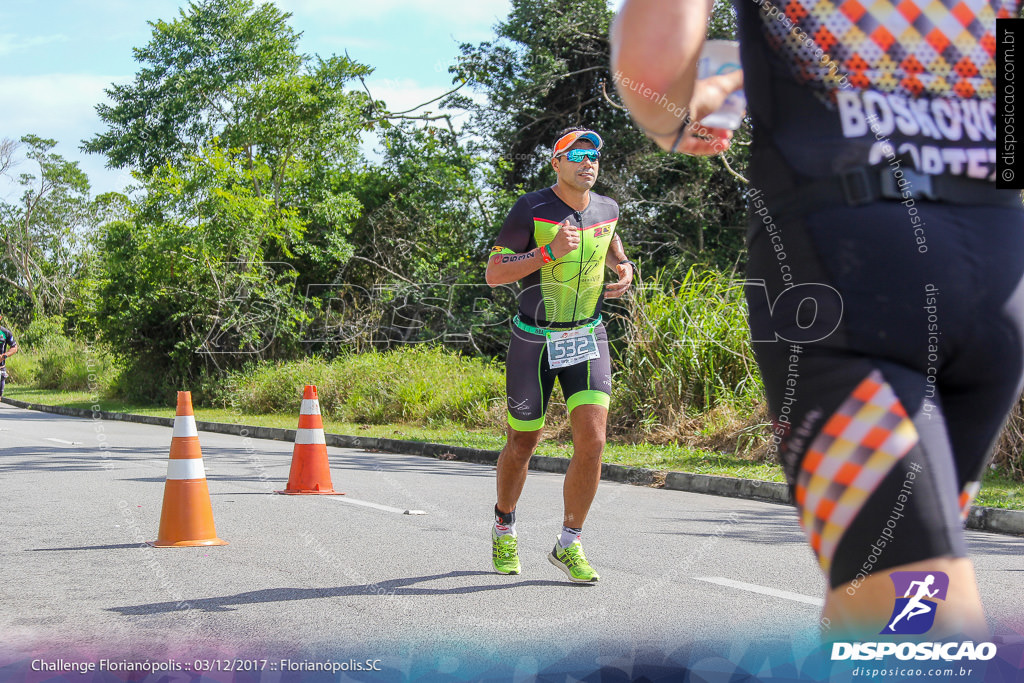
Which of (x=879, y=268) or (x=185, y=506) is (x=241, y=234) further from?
(x=879, y=268)

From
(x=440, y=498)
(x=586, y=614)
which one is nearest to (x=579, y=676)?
(x=586, y=614)

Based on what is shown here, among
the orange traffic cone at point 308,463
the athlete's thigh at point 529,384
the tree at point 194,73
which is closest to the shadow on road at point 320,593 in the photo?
the athlete's thigh at point 529,384

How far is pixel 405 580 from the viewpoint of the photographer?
557cm

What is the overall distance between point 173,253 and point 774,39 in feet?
75.4

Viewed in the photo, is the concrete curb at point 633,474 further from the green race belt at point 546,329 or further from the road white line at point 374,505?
the road white line at point 374,505

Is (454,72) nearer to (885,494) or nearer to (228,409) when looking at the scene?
(228,409)

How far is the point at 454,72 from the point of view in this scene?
85.9 feet

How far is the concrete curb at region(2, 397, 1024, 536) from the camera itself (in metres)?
8.18

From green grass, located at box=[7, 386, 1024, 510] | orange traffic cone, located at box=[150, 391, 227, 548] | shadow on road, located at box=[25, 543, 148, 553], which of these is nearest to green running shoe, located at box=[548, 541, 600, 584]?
orange traffic cone, located at box=[150, 391, 227, 548]

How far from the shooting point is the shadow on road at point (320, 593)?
192 inches

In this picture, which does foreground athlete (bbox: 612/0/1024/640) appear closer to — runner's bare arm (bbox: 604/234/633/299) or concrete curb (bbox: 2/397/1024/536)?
runner's bare arm (bbox: 604/234/633/299)

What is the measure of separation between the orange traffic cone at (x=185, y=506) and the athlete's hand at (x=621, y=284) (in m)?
2.82

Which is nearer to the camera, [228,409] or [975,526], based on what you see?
[975,526]

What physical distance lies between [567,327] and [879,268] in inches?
155
